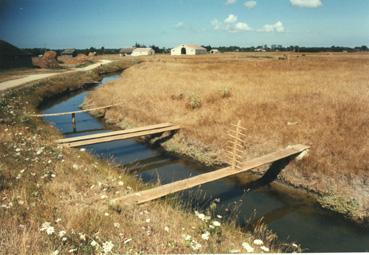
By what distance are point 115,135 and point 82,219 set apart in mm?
9203

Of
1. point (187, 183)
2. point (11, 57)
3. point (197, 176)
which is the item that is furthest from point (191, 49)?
point (187, 183)

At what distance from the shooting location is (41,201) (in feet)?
20.4

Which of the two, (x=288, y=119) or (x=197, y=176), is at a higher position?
(x=288, y=119)

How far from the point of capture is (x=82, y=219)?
557cm

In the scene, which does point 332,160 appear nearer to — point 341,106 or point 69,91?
point 341,106

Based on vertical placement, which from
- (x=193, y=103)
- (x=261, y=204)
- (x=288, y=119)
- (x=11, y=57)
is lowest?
(x=261, y=204)

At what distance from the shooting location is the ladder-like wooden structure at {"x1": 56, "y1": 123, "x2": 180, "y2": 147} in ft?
43.8

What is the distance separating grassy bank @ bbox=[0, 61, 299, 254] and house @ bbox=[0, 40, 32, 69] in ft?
118

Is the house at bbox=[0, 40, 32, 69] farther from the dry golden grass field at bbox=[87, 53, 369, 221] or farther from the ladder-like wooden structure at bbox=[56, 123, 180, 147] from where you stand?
the ladder-like wooden structure at bbox=[56, 123, 180, 147]

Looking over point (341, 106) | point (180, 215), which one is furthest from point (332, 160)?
point (180, 215)

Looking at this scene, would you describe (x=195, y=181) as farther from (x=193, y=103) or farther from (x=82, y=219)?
(x=193, y=103)

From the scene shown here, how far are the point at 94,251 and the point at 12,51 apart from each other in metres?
45.9

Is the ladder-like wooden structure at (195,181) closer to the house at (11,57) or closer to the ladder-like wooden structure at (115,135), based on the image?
the ladder-like wooden structure at (115,135)

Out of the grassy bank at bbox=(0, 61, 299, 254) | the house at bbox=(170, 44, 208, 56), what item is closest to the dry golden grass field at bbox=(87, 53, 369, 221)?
the grassy bank at bbox=(0, 61, 299, 254)
